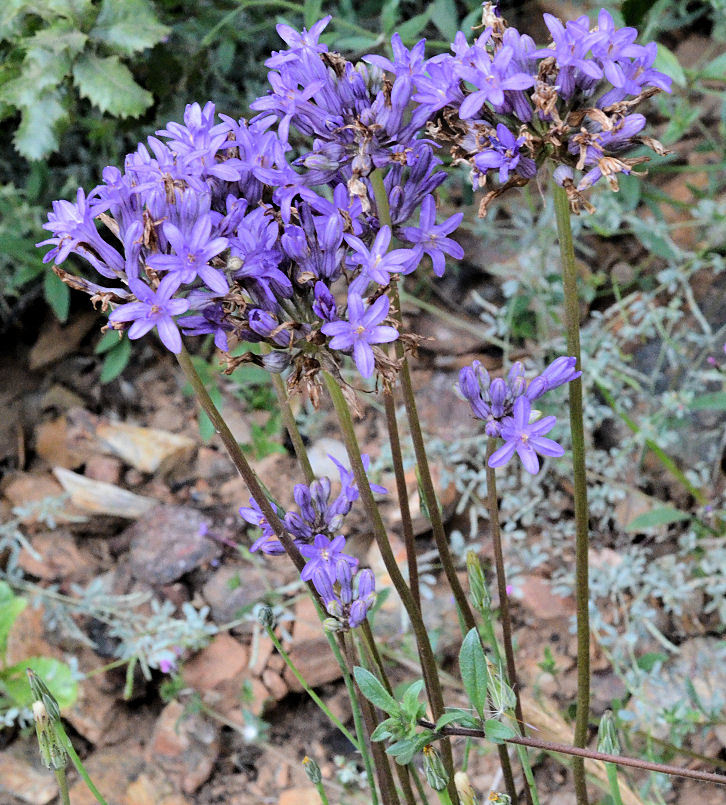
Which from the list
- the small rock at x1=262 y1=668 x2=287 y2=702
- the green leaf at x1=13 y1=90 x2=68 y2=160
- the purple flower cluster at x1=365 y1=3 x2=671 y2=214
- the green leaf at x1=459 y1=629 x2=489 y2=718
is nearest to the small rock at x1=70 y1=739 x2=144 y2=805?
the small rock at x1=262 y1=668 x2=287 y2=702

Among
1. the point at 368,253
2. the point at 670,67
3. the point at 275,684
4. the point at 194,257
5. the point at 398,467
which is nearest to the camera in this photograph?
the point at 194,257

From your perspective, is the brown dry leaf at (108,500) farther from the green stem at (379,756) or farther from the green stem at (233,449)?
the green stem at (233,449)

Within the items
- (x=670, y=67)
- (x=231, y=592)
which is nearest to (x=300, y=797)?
(x=231, y=592)

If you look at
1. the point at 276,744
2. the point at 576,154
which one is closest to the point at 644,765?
the point at 576,154

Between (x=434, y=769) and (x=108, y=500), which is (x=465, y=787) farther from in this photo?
(x=108, y=500)

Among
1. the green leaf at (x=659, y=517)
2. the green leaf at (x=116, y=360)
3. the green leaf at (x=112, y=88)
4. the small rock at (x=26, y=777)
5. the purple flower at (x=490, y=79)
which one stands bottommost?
the small rock at (x=26, y=777)

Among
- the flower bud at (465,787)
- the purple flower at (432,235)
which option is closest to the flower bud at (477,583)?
the flower bud at (465,787)

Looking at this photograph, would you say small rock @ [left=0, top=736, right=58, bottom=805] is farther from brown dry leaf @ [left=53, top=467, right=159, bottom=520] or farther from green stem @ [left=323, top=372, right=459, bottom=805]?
green stem @ [left=323, top=372, right=459, bottom=805]
